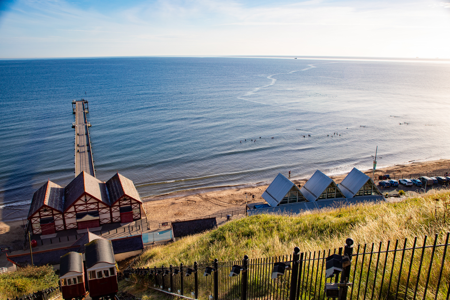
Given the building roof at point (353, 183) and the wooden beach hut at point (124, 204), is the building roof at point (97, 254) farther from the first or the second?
the building roof at point (353, 183)

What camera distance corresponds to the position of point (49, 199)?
90.5 ft

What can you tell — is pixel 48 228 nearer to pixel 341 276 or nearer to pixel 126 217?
pixel 126 217

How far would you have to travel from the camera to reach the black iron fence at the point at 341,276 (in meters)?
5.14

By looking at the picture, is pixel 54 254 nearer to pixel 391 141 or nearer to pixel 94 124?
pixel 94 124

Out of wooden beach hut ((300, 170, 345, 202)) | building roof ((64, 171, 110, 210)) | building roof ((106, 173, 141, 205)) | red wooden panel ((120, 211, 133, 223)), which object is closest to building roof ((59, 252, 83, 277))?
building roof ((64, 171, 110, 210))

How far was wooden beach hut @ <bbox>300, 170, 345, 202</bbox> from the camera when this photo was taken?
95.7 ft

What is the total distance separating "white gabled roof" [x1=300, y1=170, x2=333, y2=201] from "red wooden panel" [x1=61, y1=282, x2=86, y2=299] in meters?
22.4

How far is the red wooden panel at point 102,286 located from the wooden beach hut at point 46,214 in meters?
16.7

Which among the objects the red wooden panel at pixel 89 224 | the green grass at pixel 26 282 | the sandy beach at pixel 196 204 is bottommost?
the sandy beach at pixel 196 204

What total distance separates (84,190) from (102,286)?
15.8 m

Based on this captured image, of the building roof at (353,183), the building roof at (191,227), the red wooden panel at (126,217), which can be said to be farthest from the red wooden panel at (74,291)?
the building roof at (353,183)

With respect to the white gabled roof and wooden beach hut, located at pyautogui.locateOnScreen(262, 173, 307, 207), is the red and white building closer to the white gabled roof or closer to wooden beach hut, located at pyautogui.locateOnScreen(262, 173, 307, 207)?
wooden beach hut, located at pyautogui.locateOnScreen(262, 173, 307, 207)

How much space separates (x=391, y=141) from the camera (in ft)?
200

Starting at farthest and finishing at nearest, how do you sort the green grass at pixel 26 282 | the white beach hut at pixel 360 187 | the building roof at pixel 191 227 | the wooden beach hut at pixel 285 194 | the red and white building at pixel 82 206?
the white beach hut at pixel 360 187 < the wooden beach hut at pixel 285 194 < the red and white building at pixel 82 206 < the building roof at pixel 191 227 < the green grass at pixel 26 282
